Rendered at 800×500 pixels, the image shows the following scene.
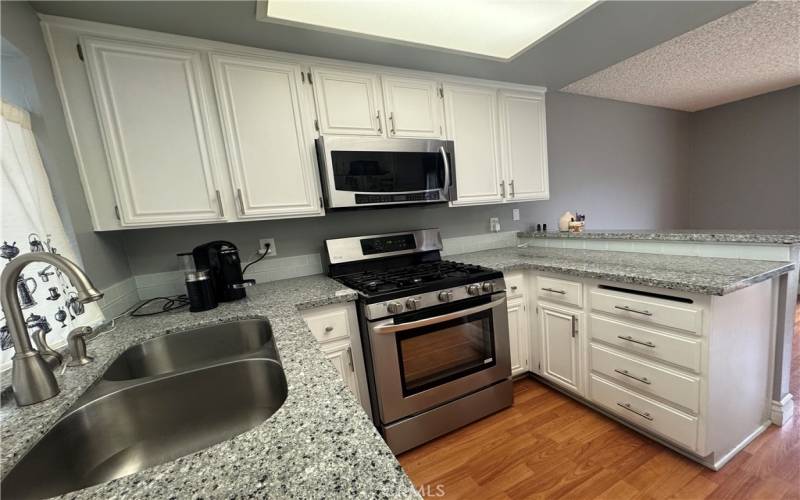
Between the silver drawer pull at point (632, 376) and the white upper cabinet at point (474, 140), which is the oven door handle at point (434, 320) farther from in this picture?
the white upper cabinet at point (474, 140)

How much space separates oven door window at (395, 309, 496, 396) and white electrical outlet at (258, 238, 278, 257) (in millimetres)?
1039

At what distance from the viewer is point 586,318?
1.68m

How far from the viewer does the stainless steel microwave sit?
169cm

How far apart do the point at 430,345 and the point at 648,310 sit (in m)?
1.06

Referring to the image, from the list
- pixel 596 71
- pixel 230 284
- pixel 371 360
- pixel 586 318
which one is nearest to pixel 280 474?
pixel 371 360

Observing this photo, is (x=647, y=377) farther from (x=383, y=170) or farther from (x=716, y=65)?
(x=716, y=65)

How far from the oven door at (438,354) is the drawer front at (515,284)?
19cm

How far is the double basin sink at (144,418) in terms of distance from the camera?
2.10ft

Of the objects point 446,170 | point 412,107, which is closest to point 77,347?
point 446,170

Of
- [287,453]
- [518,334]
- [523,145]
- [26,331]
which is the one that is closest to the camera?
[287,453]

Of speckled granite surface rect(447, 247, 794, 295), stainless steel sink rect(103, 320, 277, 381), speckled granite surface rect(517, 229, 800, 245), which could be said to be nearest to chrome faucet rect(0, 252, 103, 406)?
stainless steel sink rect(103, 320, 277, 381)

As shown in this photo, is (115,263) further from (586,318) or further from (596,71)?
(596,71)

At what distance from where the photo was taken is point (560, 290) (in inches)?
70.5

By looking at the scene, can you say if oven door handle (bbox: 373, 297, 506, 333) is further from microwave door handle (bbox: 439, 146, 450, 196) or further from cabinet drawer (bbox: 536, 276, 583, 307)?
microwave door handle (bbox: 439, 146, 450, 196)
